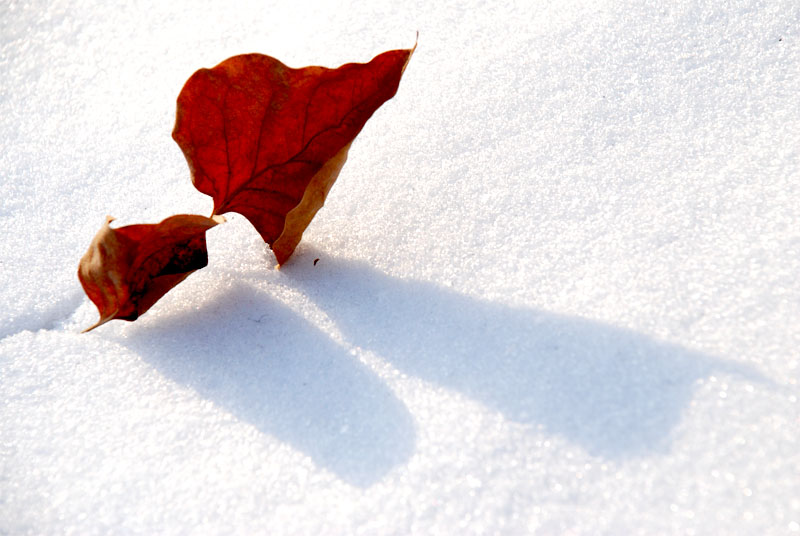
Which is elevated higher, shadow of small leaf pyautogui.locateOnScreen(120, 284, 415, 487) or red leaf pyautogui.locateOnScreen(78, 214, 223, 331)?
red leaf pyautogui.locateOnScreen(78, 214, 223, 331)

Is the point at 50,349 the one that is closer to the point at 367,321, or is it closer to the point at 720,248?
the point at 367,321

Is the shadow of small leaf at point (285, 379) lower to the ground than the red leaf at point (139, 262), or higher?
lower

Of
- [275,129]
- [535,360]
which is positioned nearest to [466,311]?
[535,360]

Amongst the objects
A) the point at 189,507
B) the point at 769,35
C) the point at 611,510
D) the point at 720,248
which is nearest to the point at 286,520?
the point at 189,507

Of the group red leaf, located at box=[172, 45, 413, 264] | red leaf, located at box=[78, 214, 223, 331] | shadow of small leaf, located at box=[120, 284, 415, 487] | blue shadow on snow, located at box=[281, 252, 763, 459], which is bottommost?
shadow of small leaf, located at box=[120, 284, 415, 487]

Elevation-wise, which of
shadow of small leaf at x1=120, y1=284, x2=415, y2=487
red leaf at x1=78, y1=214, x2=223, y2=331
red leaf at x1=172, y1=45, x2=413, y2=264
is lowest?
shadow of small leaf at x1=120, y1=284, x2=415, y2=487
